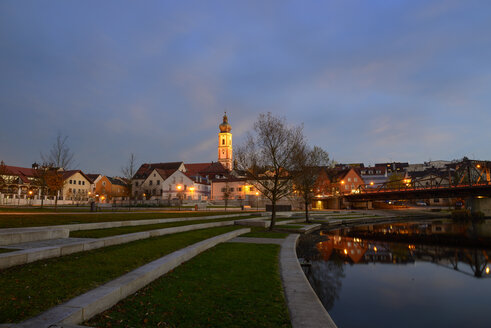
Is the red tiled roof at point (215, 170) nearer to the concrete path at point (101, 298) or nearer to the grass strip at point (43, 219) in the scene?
the grass strip at point (43, 219)

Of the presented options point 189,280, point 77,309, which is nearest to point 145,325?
point 77,309

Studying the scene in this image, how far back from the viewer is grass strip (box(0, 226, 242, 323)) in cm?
525

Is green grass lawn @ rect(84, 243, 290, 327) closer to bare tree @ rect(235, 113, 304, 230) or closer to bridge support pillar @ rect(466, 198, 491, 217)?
bare tree @ rect(235, 113, 304, 230)

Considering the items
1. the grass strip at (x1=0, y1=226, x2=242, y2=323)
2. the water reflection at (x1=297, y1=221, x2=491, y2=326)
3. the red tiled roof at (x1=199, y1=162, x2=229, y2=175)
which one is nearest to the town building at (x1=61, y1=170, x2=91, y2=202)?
the red tiled roof at (x1=199, y1=162, x2=229, y2=175)

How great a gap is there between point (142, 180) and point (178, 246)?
88.7m

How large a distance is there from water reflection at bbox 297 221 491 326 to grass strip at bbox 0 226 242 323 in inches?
247

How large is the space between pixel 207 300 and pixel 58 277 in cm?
352

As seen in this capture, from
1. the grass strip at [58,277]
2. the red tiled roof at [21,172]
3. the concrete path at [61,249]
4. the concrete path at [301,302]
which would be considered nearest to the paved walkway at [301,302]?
the concrete path at [301,302]

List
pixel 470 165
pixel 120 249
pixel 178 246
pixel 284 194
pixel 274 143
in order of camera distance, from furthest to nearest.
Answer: pixel 470 165, pixel 284 194, pixel 274 143, pixel 178 246, pixel 120 249

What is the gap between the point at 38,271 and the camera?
732 cm

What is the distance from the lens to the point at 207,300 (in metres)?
6.70

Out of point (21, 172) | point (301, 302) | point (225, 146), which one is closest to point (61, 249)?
point (301, 302)

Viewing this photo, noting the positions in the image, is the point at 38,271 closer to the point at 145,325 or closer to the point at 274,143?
the point at 145,325

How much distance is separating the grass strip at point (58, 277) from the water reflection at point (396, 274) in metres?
6.27
